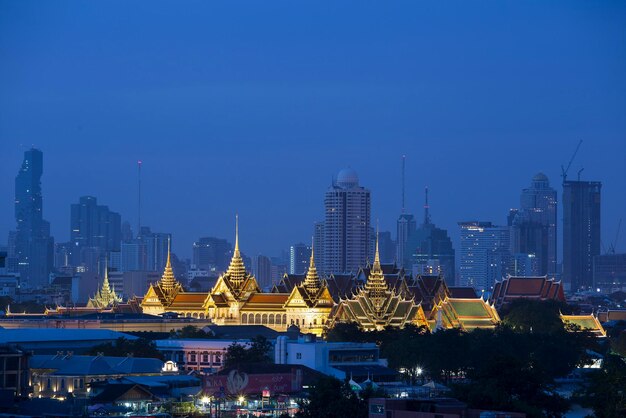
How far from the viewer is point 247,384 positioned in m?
100

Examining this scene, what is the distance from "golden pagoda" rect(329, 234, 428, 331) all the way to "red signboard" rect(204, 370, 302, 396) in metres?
43.9

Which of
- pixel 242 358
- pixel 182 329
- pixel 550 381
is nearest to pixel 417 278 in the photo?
pixel 182 329

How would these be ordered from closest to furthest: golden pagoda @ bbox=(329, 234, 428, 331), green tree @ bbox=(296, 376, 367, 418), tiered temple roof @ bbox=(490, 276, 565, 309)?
1. green tree @ bbox=(296, 376, 367, 418)
2. golden pagoda @ bbox=(329, 234, 428, 331)
3. tiered temple roof @ bbox=(490, 276, 565, 309)

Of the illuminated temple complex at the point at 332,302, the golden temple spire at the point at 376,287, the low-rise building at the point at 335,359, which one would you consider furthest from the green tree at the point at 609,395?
the golden temple spire at the point at 376,287

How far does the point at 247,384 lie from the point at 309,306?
58.6 meters

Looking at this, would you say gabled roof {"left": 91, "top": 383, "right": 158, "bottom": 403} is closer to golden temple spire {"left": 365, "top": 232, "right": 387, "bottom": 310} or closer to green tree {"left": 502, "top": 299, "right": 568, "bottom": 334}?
green tree {"left": 502, "top": 299, "right": 568, "bottom": 334}

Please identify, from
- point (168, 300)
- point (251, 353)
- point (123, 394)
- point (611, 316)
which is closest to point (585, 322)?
point (611, 316)

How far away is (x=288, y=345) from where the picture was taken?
116000mm

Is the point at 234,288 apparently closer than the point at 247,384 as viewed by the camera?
No

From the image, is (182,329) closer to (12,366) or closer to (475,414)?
(12,366)

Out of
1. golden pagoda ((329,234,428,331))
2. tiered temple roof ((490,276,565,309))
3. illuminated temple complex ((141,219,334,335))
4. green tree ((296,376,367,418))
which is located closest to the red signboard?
green tree ((296,376,367,418))

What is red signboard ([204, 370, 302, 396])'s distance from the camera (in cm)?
9981

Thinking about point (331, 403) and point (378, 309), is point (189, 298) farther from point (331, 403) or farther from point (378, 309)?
point (331, 403)

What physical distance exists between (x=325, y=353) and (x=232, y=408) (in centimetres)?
2061
